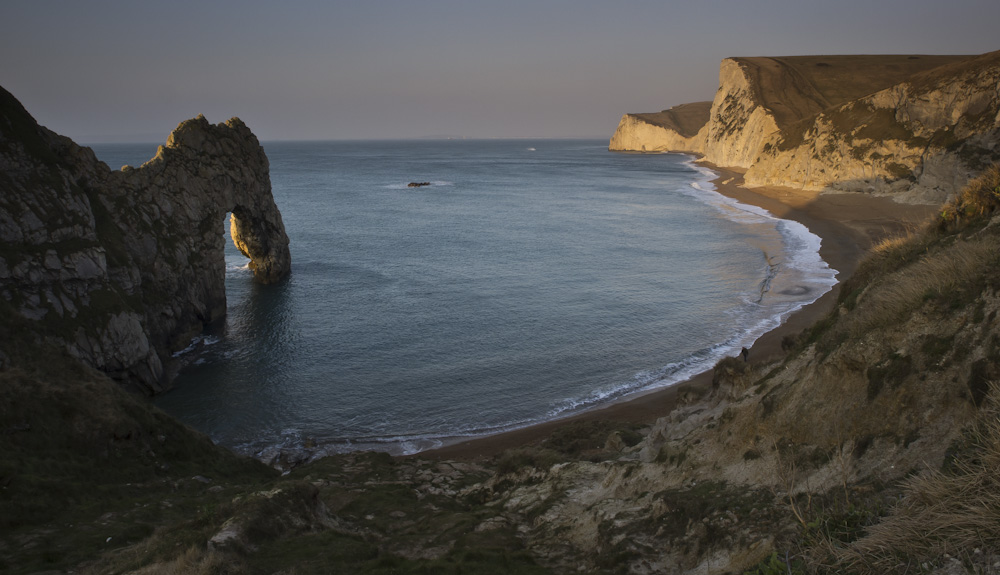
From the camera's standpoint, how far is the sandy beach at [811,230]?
84.1 feet

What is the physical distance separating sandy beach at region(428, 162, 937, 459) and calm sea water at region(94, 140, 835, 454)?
1121 millimetres

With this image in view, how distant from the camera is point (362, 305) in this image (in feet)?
146

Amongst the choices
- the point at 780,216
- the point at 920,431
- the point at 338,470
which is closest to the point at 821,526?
the point at 920,431

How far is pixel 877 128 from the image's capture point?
87.3 metres

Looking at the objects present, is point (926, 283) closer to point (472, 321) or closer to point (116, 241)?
point (472, 321)

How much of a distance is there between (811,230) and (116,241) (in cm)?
6658

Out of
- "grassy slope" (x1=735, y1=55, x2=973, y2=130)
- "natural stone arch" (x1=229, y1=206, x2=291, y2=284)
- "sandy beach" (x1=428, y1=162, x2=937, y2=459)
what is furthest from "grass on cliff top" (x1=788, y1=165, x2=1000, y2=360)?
"grassy slope" (x1=735, y1=55, x2=973, y2=130)

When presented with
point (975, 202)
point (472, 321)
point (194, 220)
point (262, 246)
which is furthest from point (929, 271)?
point (262, 246)

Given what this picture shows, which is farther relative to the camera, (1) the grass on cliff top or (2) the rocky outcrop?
(2) the rocky outcrop

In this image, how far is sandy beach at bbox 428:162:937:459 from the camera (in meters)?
25.6

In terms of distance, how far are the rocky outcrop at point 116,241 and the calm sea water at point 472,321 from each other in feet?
8.62

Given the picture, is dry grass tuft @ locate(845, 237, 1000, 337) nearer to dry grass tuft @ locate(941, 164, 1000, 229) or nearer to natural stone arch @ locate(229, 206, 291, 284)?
dry grass tuft @ locate(941, 164, 1000, 229)

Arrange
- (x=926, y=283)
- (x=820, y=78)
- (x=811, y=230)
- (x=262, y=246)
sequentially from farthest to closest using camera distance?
(x=820, y=78)
(x=811, y=230)
(x=262, y=246)
(x=926, y=283)

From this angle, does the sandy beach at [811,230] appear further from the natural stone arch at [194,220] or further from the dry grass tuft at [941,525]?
the natural stone arch at [194,220]
